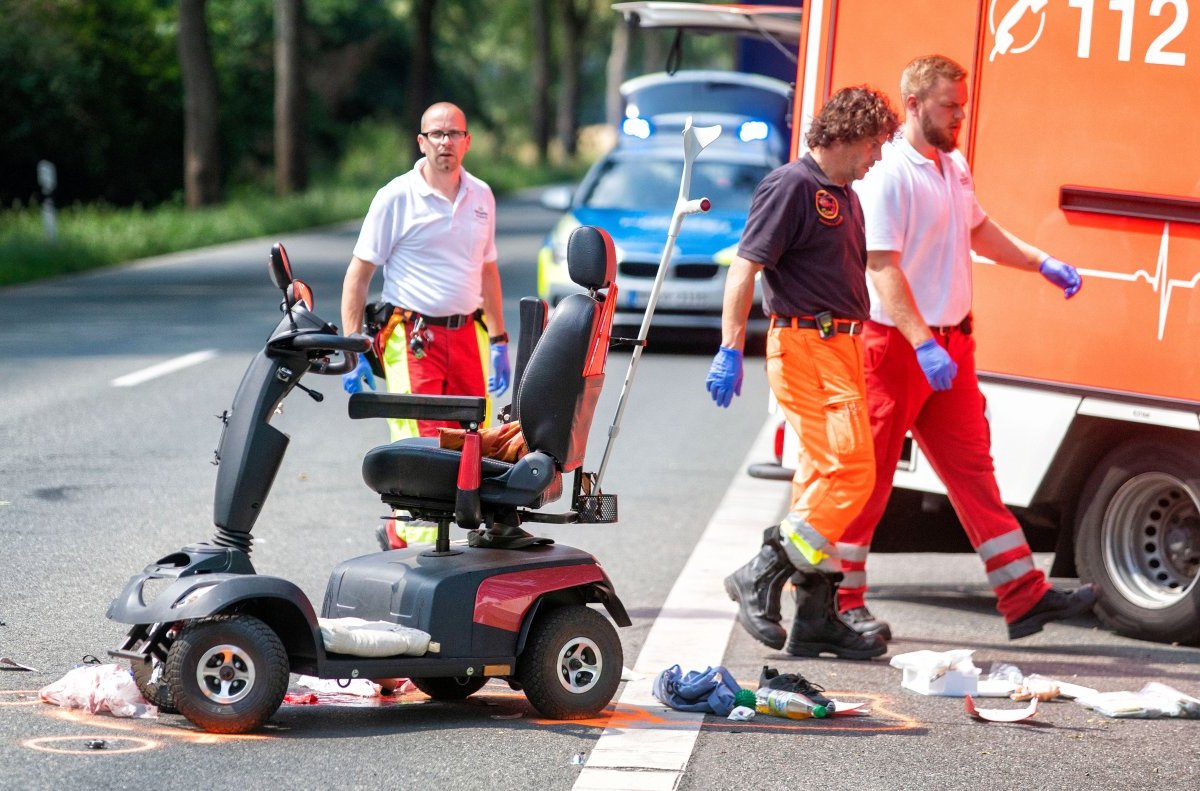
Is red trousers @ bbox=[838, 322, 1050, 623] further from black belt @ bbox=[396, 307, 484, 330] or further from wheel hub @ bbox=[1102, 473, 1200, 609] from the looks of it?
A: black belt @ bbox=[396, 307, 484, 330]

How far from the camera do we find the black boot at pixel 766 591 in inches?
263

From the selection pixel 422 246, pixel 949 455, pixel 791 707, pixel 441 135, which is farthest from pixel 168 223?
pixel 791 707

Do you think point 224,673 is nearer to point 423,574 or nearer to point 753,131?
point 423,574

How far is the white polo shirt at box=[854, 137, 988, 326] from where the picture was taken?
6.73 m

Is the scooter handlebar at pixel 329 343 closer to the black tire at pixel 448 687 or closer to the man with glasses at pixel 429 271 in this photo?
the black tire at pixel 448 687

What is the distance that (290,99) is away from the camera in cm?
3472

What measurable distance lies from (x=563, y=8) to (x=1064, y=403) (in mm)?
54820

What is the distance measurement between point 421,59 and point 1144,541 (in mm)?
38565

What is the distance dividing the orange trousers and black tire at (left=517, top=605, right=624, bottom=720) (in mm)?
1099

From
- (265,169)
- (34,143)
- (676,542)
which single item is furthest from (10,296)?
(265,169)

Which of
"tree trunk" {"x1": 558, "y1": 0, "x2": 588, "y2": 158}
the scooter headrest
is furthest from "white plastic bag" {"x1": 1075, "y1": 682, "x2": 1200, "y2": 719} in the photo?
"tree trunk" {"x1": 558, "y1": 0, "x2": 588, "y2": 158}

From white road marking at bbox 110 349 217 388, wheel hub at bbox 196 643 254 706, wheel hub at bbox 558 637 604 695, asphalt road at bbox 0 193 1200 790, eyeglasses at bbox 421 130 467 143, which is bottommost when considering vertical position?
white road marking at bbox 110 349 217 388

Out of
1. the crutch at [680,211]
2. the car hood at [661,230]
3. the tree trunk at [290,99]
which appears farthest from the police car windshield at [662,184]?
the tree trunk at [290,99]

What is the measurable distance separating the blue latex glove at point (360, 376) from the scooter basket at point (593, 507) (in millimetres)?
1239
